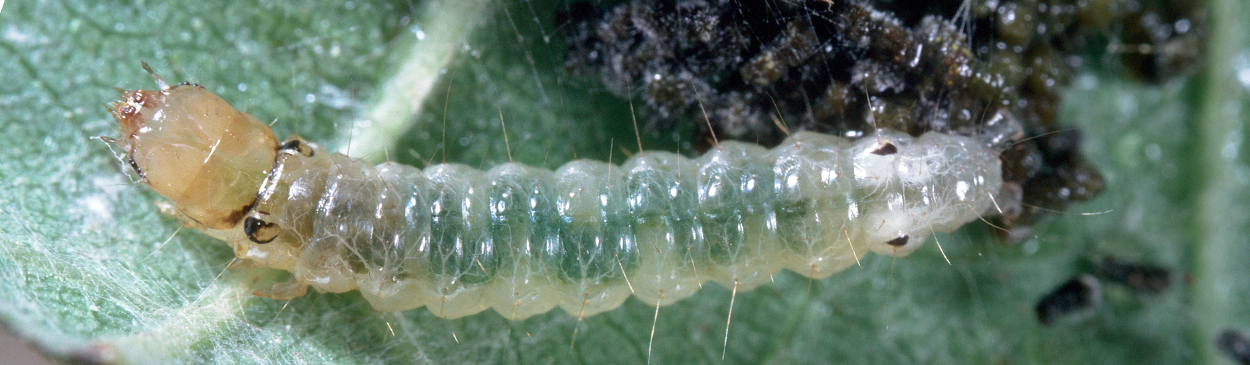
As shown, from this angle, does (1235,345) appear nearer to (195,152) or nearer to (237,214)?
(237,214)

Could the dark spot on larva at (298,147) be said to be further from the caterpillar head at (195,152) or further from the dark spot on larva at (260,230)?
the dark spot on larva at (260,230)

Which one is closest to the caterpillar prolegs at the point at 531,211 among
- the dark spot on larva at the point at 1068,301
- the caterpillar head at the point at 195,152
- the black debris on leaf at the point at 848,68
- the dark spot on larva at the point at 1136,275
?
the caterpillar head at the point at 195,152

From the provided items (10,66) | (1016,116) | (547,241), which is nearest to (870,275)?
(1016,116)

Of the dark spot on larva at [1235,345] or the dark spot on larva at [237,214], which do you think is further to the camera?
the dark spot on larva at [1235,345]

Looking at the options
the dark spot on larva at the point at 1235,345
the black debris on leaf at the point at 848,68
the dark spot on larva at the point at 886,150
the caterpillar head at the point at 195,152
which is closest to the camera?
Answer: the caterpillar head at the point at 195,152

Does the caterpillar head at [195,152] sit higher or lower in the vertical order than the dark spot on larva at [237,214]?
higher

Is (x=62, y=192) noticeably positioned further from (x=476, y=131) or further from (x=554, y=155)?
(x=554, y=155)
